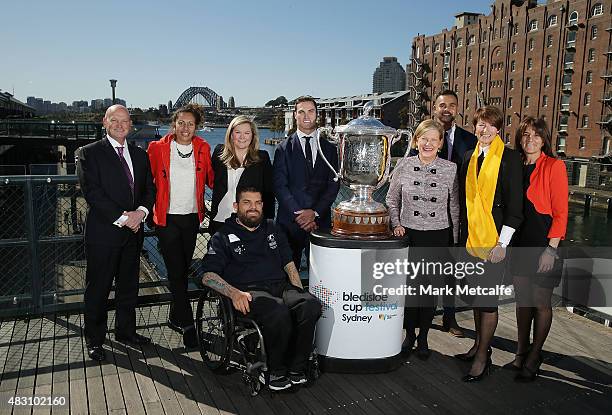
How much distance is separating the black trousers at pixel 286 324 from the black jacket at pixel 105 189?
43.8 inches

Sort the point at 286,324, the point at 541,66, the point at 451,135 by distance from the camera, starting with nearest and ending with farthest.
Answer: the point at 286,324 < the point at 451,135 < the point at 541,66

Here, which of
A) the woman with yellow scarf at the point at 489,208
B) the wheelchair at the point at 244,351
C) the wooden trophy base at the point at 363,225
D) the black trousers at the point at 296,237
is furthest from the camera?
the black trousers at the point at 296,237

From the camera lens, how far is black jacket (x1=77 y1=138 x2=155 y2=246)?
353 centimetres

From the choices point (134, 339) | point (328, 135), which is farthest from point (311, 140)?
point (134, 339)

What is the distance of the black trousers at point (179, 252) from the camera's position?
12.7 ft

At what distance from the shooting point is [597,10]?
130ft

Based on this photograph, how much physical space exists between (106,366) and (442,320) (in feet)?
9.36

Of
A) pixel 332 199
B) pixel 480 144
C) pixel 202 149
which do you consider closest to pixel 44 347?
pixel 202 149

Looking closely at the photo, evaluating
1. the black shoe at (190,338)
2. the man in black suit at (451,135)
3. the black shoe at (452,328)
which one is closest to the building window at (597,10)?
the man in black suit at (451,135)

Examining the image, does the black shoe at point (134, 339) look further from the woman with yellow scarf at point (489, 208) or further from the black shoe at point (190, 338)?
the woman with yellow scarf at point (489, 208)

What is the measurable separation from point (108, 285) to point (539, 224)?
304 cm

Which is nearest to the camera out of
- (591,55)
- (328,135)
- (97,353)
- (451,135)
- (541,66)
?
(97,353)

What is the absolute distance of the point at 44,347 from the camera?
3.87 metres

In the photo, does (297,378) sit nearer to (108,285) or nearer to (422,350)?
(422,350)
